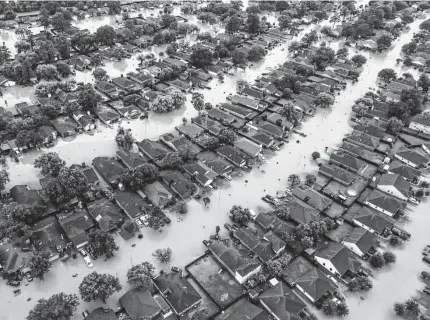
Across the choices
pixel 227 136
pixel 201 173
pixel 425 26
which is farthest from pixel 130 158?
pixel 425 26

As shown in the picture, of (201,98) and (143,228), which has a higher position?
(201,98)

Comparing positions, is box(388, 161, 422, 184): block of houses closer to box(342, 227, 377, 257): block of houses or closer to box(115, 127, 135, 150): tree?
box(342, 227, 377, 257): block of houses

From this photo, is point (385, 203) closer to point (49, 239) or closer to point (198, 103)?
point (198, 103)

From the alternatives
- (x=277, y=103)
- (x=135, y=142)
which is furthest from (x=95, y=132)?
(x=277, y=103)

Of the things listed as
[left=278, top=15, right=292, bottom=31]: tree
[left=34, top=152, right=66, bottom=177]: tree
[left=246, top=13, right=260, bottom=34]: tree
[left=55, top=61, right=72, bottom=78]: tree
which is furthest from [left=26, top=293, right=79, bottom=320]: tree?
[left=278, top=15, right=292, bottom=31]: tree

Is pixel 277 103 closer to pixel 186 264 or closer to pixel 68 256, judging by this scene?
pixel 186 264
